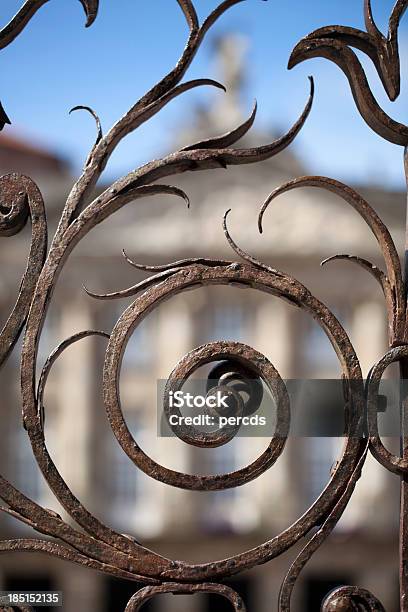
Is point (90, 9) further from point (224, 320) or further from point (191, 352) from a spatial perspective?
point (224, 320)

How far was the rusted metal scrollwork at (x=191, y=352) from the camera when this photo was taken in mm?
793

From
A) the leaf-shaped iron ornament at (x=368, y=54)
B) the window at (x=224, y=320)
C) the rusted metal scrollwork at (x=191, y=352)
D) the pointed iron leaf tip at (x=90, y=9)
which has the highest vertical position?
the window at (x=224, y=320)

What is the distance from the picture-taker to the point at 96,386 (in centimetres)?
1736

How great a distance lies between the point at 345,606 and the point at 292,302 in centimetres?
25

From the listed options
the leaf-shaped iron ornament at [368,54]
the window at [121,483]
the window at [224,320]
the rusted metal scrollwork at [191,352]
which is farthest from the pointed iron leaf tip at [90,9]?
the window at [224,320]

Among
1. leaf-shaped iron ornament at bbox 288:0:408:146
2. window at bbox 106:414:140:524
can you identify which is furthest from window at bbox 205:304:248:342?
leaf-shaped iron ornament at bbox 288:0:408:146

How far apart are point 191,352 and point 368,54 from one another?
31 cm

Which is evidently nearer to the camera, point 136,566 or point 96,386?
point 136,566

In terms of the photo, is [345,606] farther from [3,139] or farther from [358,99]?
[3,139]

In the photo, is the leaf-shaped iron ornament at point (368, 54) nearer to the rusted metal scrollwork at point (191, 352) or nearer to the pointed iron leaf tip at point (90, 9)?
the rusted metal scrollwork at point (191, 352)

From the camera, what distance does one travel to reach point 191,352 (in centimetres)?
82

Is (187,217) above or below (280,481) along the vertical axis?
above

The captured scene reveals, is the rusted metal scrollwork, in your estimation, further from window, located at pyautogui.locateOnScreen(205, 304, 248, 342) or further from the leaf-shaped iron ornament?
window, located at pyautogui.locateOnScreen(205, 304, 248, 342)

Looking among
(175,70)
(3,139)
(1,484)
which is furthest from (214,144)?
(3,139)
